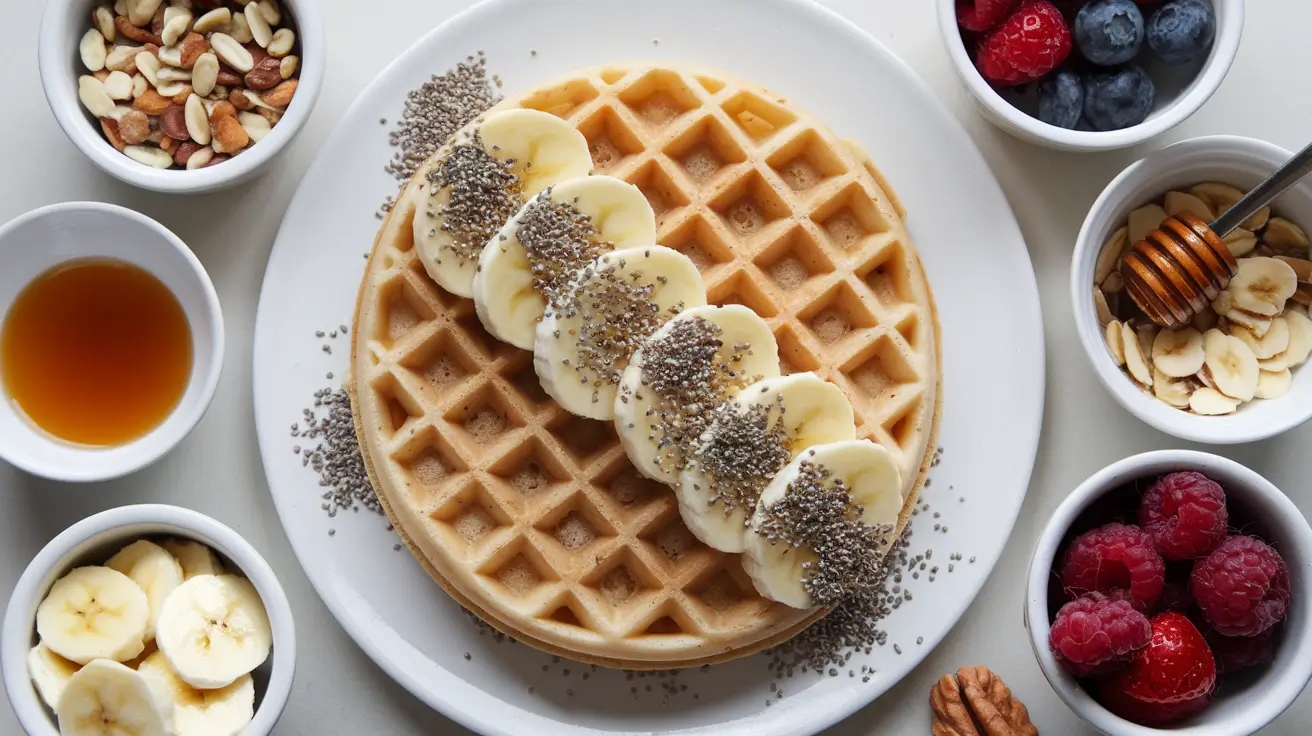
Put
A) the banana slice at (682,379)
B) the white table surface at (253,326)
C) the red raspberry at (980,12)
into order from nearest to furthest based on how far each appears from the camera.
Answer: the banana slice at (682,379) → the red raspberry at (980,12) → the white table surface at (253,326)

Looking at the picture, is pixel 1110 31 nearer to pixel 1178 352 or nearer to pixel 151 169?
pixel 1178 352

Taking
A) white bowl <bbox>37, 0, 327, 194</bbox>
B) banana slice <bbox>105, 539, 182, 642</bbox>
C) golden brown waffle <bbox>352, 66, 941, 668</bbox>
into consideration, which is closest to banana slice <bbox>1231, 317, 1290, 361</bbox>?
golden brown waffle <bbox>352, 66, 941, 668</bbox>

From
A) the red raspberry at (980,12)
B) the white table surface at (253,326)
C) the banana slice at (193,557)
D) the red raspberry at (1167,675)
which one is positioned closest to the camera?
the red raspberry at (1167,675)

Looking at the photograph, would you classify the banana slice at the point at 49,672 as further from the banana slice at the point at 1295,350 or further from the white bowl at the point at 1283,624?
the banana slice at the point at 1295,350

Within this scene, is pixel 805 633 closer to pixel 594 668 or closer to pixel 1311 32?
pixel 594 668

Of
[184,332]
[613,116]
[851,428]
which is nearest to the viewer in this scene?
[851,428]

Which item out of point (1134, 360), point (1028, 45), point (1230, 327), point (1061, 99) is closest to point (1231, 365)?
point (1230, 327)

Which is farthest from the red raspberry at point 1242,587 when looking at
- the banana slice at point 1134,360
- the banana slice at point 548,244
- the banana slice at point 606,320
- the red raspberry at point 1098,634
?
the banana slice at point 548,244

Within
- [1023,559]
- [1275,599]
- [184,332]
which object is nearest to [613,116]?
[184,332]
